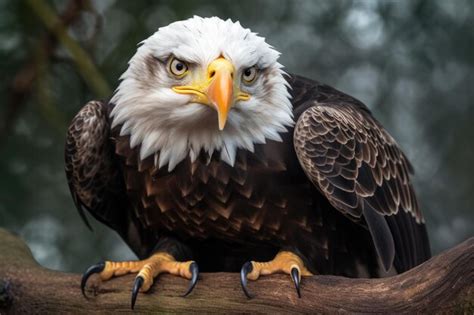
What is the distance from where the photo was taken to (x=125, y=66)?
22.0ft

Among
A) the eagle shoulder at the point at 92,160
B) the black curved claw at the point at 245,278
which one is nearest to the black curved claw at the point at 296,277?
the black curved claw at the point at 245,278

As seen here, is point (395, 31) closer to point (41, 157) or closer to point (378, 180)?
point (378, 180)

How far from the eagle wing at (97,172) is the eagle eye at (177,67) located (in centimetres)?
75

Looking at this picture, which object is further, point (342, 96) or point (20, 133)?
point (20, 133)

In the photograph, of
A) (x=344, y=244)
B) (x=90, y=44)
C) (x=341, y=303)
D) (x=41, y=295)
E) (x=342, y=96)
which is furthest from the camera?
(x=90, y=44)

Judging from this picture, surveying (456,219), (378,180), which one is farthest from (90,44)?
(456,219)

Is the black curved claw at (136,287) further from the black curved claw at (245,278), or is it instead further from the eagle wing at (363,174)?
the eagle wing at (363,174)

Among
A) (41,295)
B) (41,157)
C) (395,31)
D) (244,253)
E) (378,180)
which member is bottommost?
(41,295)

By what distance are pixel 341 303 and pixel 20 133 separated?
332 centimetres

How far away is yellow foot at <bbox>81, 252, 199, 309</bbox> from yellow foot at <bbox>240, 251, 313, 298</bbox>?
0.24 metres

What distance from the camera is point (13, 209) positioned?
6.82 metres

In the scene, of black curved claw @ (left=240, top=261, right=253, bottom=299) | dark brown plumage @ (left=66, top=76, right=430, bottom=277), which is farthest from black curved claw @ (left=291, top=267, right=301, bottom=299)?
dark brown plumage @ (left=66, top=76, right=430, bottom=277)

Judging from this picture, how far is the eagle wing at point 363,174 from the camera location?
4871 mm

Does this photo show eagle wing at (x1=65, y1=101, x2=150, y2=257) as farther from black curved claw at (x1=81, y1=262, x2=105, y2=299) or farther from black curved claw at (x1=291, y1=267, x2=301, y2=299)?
black curved claw at (x1=291, y1=267, x2=301, y2=299)
